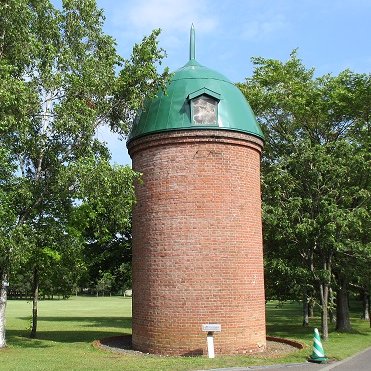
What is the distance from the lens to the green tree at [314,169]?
20688mm

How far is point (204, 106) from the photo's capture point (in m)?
15.9

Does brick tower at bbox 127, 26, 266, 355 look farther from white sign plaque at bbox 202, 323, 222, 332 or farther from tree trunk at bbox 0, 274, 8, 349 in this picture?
tree trunk at bbox 0, 274, 8, 349

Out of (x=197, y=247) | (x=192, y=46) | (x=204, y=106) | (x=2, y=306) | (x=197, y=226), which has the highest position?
(x=192, y=46)

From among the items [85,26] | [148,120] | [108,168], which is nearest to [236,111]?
[148,120]

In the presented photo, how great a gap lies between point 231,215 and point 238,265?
5.04 feet

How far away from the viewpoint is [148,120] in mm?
16453

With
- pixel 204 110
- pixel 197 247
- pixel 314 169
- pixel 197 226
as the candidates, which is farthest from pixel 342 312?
pixel 204 110

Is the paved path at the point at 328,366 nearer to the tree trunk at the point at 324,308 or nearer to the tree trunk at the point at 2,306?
the tree trunk at the point at 324,308

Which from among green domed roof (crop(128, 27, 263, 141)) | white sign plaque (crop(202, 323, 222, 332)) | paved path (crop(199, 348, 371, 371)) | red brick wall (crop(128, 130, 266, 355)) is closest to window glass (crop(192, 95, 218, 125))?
green domed roof (crop(128, 27, 263, 141))

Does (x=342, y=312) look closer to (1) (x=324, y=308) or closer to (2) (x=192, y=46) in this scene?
(1) (x=324, y=308)

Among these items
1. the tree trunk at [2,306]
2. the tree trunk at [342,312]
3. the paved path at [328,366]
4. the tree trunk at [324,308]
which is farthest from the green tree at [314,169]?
the tree trunk at [2,306]

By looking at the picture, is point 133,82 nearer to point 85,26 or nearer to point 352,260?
point 85,26

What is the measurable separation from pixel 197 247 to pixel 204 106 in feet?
14.6

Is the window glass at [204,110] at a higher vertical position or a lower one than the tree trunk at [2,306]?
A: higher
